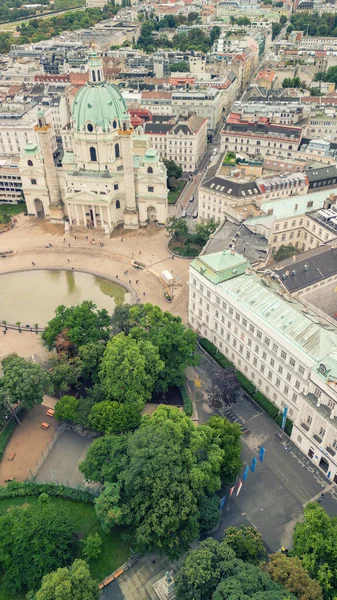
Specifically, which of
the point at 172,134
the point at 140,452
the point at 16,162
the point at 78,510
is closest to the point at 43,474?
the point at 78,510

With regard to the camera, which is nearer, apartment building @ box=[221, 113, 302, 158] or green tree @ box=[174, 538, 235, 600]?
green tree @ box=[174, 538, 235, 600]

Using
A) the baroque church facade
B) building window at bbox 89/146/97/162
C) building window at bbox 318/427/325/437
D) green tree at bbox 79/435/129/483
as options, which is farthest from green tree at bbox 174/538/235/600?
building window at bbox 89/146/97/162

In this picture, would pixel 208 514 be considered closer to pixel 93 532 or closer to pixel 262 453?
pixel 262 453

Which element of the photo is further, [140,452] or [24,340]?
[24,340]

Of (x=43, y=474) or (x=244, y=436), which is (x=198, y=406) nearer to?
(x=244, y=436)

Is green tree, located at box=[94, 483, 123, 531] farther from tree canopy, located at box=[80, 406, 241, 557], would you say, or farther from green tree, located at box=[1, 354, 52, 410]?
green tree, located at box=[1, 354, 52, 410]

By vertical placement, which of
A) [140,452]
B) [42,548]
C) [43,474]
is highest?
[140,452]
